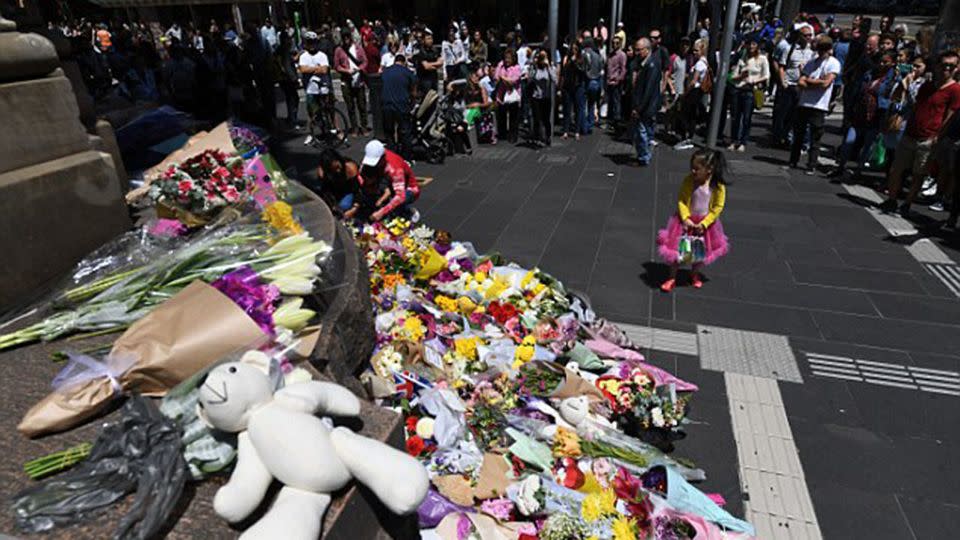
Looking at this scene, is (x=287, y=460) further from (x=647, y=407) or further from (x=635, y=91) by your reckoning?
(x=635, y=91)

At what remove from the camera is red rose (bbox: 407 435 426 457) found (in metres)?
3.19

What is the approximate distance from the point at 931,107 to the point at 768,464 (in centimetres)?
593

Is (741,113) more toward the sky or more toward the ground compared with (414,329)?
more toward the sky

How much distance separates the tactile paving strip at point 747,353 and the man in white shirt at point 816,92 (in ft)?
18.4

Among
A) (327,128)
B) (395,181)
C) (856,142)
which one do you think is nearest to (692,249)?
(395,181)

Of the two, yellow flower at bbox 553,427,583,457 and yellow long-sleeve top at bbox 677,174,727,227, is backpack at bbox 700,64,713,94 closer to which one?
yellow long-sleeve top at bbox 677,174,727,227

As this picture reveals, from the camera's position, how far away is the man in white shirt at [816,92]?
28.5 ft

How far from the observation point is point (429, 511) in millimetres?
2779

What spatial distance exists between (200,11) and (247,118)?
2269 centimetres

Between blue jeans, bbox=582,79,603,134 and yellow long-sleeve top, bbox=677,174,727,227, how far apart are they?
21.8ft

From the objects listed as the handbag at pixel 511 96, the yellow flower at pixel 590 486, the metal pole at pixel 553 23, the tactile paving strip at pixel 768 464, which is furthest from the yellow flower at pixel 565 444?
the metal pole at pixel 553 23

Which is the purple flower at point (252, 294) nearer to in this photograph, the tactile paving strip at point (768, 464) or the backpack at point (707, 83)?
the tactile paving strip at point (768, 464)

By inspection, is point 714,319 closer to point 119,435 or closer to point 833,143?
point 119,435

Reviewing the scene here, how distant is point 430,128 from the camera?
10.4 meters
